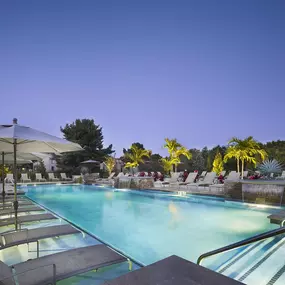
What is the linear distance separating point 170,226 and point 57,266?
4.04m

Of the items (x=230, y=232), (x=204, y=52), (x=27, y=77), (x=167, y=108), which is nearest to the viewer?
(x=230, y=232)

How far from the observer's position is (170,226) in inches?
260

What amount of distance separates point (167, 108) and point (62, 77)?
22066mm

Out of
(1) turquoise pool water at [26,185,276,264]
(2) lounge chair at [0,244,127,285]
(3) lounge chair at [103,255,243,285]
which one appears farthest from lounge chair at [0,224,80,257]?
(3) lounge chair at [103,255,243,285]

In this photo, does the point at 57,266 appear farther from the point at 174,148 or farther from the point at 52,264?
the point at 174,148

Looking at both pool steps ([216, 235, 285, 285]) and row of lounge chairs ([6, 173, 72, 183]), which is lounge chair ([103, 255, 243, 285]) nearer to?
pool steps ([216, 235, 285, 285])

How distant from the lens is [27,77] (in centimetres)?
2792

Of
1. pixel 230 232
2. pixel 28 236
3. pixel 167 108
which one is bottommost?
pixel 230 232

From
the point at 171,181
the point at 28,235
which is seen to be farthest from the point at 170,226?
the point at 171,181

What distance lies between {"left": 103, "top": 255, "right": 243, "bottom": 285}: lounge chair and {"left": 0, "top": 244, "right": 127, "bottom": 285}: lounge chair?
3.54 feet

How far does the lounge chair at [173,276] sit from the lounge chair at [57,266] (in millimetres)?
1078

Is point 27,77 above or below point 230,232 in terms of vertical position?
above

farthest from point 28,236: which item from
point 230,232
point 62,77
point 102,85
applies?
point 102,85

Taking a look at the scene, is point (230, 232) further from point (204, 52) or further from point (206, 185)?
point (204, 52)
